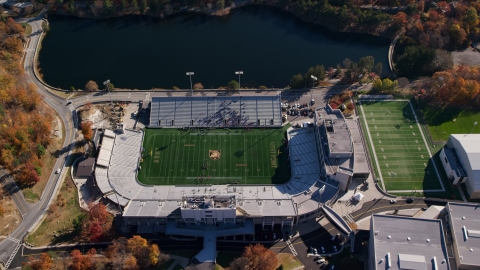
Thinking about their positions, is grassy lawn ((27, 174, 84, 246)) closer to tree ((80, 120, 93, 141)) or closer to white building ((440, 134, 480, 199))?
tree ((80, 120, 93, 141))

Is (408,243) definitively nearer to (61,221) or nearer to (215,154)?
(215,154)

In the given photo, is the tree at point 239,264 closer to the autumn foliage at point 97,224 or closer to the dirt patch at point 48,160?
the autumn foliage at point 97,224

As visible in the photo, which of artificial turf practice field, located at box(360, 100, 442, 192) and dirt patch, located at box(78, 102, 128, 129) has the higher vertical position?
dirt patch, located at box(78, 102, 128, 129)

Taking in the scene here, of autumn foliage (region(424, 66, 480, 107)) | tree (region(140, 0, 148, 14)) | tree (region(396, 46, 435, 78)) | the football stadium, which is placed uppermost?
tree (region(140, 0, 148, 14))

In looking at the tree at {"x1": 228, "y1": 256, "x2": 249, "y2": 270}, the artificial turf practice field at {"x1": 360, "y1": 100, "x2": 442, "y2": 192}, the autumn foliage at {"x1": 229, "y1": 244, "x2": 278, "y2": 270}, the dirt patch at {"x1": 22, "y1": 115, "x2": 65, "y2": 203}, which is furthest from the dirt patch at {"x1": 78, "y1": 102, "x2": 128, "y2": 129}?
the artificial turf practice field at {"x1": 360, "y1": 100, "x2": 442, "y2": 192}

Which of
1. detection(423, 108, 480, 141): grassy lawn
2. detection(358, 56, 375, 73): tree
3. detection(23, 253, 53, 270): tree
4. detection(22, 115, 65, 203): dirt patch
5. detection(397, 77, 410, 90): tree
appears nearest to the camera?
detection(23, 253, 53, 270): tree

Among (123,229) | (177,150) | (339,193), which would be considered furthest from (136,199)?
(339,193)

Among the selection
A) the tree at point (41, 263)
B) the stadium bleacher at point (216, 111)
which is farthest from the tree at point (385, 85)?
the tree at point (41, 263)
